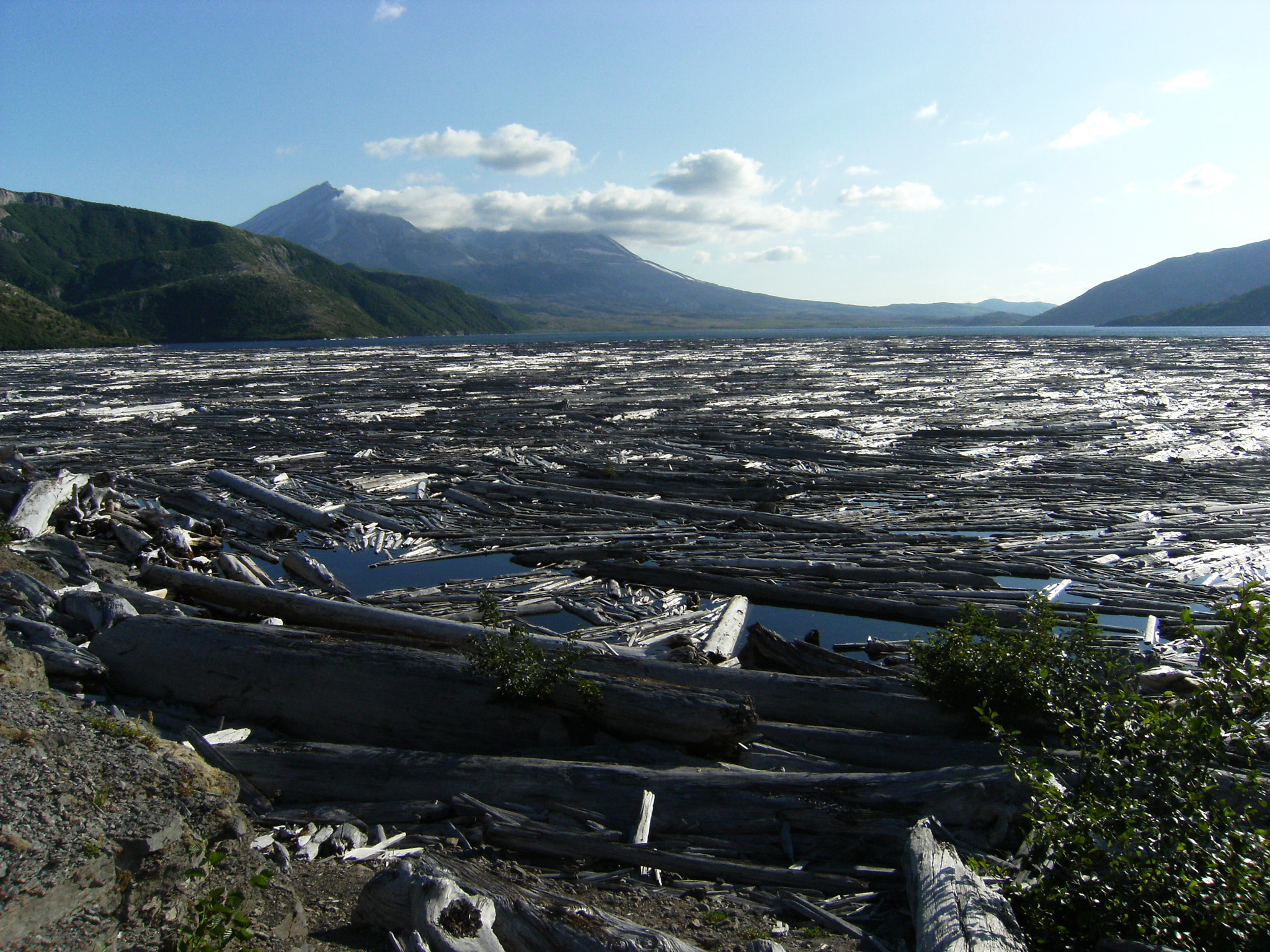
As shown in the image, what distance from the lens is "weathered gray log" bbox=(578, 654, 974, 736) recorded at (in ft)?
24.7

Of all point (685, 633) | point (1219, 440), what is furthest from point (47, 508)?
point (1219, 440)

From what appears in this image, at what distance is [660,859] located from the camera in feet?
18.8

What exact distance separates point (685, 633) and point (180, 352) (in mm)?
127930

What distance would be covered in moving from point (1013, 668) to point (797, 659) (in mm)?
3123

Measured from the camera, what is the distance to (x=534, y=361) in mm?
78125

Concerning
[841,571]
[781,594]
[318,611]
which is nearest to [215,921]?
[318,611]

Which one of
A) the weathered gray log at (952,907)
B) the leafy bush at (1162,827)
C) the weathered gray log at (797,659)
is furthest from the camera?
the weathered gray log at (797,659)

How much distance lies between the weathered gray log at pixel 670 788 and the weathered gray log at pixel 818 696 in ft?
3.69

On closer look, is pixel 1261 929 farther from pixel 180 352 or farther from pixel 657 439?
pixel 180 352

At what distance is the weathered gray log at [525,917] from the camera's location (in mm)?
4383

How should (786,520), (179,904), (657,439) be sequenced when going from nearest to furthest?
(179,904), (786,520), (657,439)

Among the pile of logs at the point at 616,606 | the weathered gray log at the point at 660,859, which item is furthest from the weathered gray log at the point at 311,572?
the weathered gray log at the point at 660,859

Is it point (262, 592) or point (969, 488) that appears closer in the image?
point (262, 592)

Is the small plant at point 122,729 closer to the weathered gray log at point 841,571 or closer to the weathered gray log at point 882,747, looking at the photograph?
the weathered gray log at point 882,747
